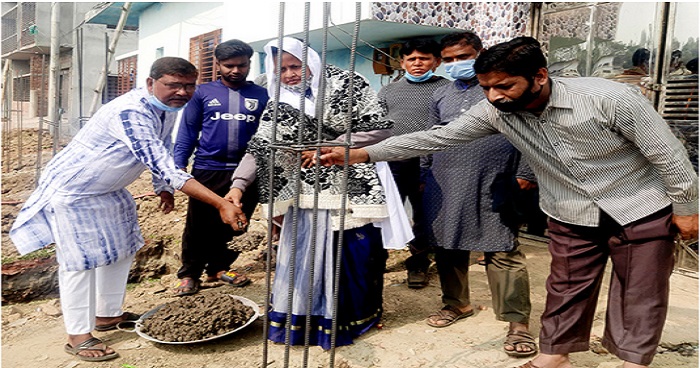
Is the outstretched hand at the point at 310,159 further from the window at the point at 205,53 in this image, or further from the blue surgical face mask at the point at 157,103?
the window at the point at 205,53

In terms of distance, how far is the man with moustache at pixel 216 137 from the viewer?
4098 mm

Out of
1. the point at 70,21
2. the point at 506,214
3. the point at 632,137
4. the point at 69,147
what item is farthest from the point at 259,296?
the point at 70,21

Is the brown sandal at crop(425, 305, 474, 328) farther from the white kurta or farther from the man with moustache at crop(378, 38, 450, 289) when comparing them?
the white kurta

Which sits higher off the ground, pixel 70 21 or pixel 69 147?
pixel 70 21

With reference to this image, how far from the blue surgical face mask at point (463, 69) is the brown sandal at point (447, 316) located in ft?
5.10

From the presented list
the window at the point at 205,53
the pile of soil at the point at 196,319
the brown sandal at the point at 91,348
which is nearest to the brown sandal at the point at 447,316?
the pile of soil at the point at 196,319

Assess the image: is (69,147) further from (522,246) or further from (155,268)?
(522,246)

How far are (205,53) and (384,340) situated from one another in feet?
32.5

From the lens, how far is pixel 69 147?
310 centimetres

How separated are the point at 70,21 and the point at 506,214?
2153cm

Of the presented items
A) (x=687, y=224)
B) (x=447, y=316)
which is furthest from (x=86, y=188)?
(x=687, y=224)

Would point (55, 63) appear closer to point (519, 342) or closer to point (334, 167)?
point (334, 167)

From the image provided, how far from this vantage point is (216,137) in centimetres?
412

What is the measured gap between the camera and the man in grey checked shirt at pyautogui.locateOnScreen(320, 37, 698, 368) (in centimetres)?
218
